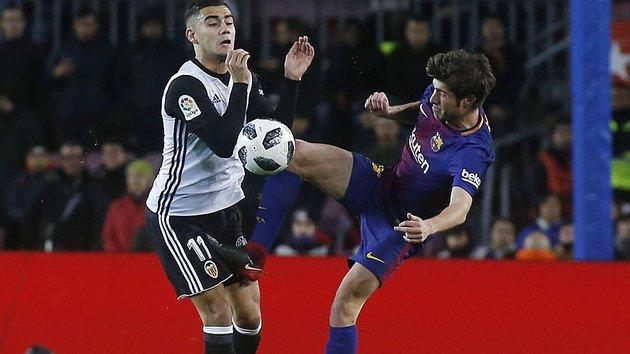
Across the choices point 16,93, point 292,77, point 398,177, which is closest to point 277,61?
point 16,93

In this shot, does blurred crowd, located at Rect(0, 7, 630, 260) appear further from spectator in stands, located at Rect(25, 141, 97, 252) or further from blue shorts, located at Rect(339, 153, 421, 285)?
blue shorts, located at Rect(339, 153, 421, 285)

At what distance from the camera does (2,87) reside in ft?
30.8

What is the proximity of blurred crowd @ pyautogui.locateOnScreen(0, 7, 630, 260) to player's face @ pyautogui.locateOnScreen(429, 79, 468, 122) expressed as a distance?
2956mm

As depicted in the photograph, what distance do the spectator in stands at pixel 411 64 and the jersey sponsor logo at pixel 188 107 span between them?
13.0ft

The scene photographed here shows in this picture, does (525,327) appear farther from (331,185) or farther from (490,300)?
(331,185)

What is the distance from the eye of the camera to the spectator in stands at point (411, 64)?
8992mm

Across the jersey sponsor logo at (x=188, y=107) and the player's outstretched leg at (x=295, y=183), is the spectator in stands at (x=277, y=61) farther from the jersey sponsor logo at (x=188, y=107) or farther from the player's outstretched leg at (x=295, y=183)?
the jersey sponsor logo at (x=188, y=107)

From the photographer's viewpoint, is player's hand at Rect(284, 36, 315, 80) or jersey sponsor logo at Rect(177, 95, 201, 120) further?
player's hand at Rect(284, 36, 315, 80)

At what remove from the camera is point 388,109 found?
18.7 ft

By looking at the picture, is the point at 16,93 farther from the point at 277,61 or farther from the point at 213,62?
the point at 213,62

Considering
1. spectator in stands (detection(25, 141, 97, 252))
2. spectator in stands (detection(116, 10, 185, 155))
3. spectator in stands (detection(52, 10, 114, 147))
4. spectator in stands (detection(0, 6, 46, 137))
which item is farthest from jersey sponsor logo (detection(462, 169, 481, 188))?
spectator in stands (detection(0, 6, 46, 137))

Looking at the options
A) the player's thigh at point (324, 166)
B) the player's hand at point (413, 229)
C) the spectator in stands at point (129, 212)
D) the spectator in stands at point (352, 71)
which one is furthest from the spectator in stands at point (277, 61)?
the player's hand at point (413, 229)

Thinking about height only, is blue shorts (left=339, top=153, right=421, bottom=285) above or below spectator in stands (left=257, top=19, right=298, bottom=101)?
below

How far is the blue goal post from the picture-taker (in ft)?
24.9
